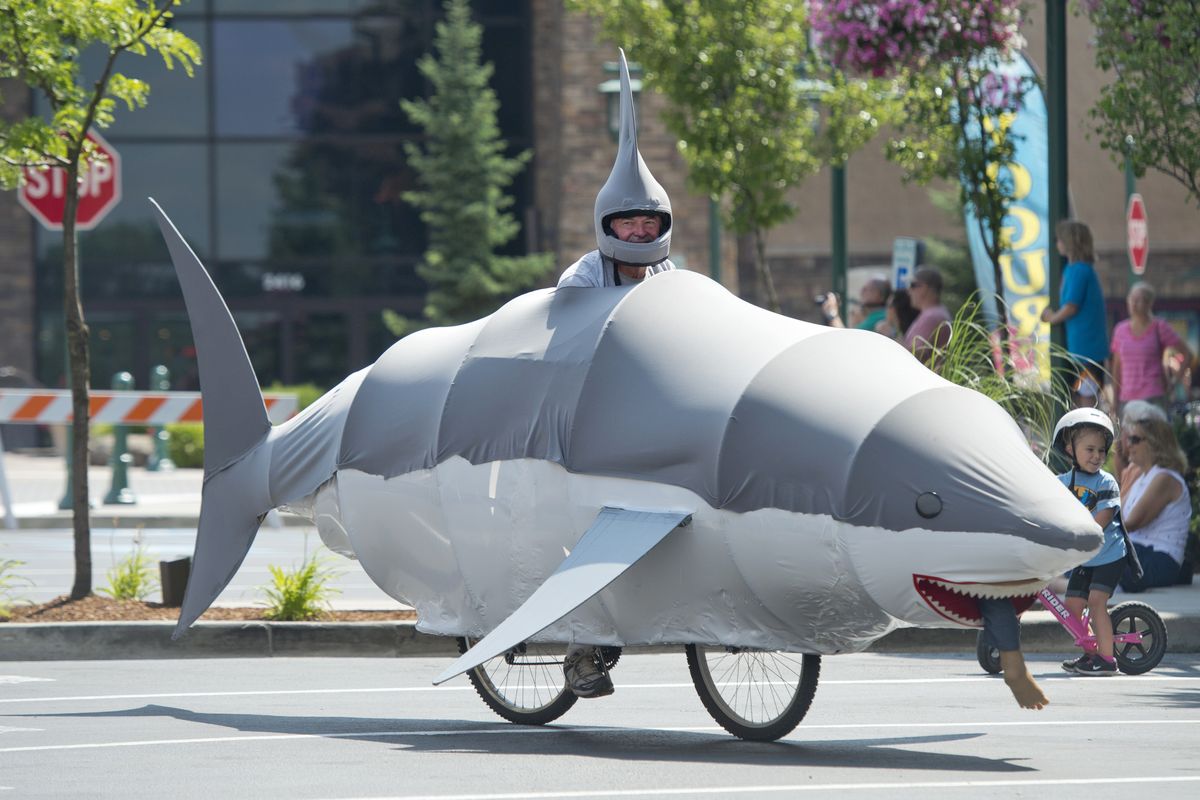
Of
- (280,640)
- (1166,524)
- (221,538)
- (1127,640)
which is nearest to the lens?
(221,538)

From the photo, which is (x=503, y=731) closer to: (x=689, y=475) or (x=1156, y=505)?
(x=689, y=475)

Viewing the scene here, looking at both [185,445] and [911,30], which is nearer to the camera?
[911,30]

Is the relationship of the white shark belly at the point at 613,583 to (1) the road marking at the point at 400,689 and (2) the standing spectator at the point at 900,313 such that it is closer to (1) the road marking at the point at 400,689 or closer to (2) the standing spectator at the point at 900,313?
(1) the road marking at the point at 400,689

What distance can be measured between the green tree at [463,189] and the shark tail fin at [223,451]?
25055 millimetres

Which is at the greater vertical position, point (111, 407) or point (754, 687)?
point (111, 407)

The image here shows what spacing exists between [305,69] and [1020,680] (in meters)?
31.0

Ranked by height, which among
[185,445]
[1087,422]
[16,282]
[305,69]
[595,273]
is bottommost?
[185,445]

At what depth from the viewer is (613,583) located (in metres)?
8.47

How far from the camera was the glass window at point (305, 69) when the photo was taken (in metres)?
37.4

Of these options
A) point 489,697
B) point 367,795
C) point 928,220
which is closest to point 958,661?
point 489,697

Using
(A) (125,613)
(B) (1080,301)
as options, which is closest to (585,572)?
(A) (125,613)

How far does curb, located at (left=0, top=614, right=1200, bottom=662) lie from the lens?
39.3ft

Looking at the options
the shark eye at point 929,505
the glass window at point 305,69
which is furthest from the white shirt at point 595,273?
the glass window at point 305,69

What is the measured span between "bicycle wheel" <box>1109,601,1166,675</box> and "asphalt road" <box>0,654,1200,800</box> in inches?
4.9
